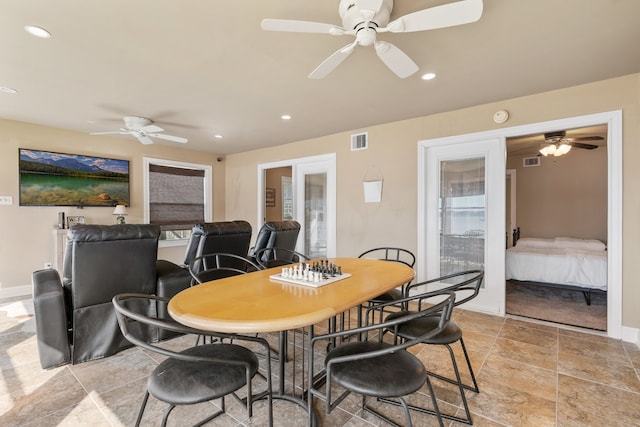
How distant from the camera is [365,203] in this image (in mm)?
4543

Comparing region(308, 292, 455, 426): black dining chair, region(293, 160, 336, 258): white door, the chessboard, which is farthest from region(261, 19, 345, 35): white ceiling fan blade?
region(293, 160, 336, 258): white door

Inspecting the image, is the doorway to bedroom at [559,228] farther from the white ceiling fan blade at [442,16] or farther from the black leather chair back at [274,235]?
the black leather chair back at [274,235]

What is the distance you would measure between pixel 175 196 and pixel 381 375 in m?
5.76

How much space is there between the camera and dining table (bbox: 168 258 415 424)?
1.16 metres

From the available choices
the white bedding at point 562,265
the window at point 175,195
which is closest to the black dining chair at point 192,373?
the white bedding at point 562,265

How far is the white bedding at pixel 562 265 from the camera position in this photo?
3742 mm

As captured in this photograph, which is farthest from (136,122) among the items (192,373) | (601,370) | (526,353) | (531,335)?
(601,370)

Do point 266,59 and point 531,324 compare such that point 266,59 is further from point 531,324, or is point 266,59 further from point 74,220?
point 74,220

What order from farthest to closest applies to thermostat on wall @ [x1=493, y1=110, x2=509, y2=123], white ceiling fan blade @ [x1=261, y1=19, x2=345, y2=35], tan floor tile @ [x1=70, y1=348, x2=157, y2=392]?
thermostat on wall @ [x1=493, y1=110, x2=509, y2=123] < tan floor tile @ [x1=70, y1=348, x2=157, y2=392] < white ceiling fan blade @ [x1=261, y1=19, x2=345, y2=35]

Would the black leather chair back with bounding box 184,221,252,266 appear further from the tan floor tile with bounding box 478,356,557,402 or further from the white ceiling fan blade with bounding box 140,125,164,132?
the tan floor tile with bounding box 478,356,557,402

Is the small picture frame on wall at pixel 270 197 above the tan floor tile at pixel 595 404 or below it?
above

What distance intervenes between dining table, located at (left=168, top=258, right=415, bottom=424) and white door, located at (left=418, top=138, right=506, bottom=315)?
2.06m

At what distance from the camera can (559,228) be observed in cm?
617

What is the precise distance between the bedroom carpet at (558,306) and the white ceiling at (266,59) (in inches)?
97.9
